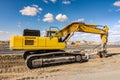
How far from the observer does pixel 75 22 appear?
16.6 m

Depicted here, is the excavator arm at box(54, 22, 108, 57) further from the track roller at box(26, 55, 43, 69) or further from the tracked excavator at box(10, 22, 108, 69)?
the track roller at box(26, 55, 43, 69)

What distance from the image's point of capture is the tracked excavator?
553 inches

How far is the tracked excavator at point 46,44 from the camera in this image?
14047 mm

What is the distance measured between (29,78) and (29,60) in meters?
3.49

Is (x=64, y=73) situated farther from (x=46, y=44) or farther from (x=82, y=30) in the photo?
(x=82, y=30)

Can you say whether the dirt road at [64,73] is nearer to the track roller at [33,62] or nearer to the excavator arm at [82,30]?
the track roller at [33,62]

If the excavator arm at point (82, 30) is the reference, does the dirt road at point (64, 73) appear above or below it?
below

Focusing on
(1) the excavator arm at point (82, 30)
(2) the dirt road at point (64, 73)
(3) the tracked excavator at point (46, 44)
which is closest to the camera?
→ (2) the dirt road at point (64, 73)

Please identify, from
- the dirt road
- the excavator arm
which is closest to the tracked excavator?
the excavator arm

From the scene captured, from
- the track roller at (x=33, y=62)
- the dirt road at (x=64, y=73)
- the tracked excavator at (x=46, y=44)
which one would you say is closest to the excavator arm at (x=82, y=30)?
the tracked excavator at (x=46, y=44)

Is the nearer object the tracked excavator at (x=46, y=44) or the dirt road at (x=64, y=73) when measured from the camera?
the dirt road at (x=64, y=73)

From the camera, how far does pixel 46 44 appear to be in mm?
14773

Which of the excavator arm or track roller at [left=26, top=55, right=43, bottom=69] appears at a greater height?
the excavator arm

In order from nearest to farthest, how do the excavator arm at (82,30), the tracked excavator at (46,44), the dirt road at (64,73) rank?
1. the dirt road at (64,73)
2. the tracked excavator at (46,44)
3. the excavator arm at (82,30)
